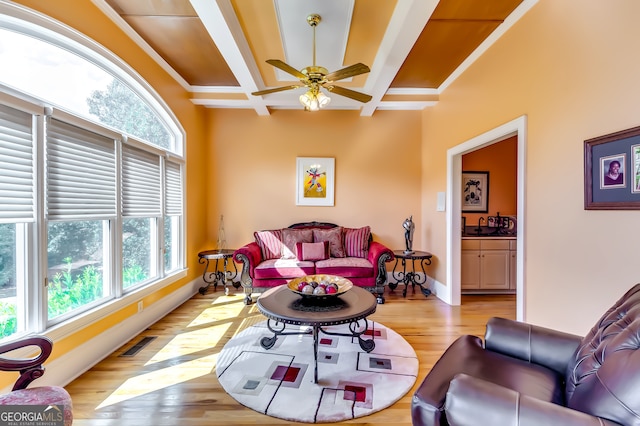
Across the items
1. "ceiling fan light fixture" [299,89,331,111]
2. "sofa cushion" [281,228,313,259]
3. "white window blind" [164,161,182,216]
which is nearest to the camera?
"ceiling fan light fixture" [299,89,331,111]

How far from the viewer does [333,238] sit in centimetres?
448

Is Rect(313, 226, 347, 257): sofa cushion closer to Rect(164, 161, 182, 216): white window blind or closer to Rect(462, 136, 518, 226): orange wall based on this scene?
Rect(164, 161, 182, 216): white window blind

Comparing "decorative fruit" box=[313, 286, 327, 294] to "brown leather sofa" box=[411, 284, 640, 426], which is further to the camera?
"decorative fruit" box=[313, 286, 327, 294]

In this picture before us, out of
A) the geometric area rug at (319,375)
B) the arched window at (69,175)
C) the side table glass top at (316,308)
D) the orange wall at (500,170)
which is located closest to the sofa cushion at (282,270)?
the geometric area rug at (319,375)

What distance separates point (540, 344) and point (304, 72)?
287 cm

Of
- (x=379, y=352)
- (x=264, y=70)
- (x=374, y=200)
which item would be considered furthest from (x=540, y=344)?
(x=264, y=70)

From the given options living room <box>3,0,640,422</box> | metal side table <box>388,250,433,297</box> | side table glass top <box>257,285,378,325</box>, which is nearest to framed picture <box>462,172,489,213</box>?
living room <box>3,0,640,422</box>

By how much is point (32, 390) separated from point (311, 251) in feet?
10.3

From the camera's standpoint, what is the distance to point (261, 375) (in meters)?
2.21

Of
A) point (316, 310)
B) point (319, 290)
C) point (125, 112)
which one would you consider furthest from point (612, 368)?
point (125, 112)

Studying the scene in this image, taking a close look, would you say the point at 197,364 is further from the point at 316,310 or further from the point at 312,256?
the point at 312,256

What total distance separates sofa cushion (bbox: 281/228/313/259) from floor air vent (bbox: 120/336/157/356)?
2.01 meters

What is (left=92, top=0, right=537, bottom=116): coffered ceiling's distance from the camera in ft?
7.95

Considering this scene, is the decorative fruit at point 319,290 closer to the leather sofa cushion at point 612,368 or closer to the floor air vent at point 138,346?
the leather sofa cushion at point 612,368
